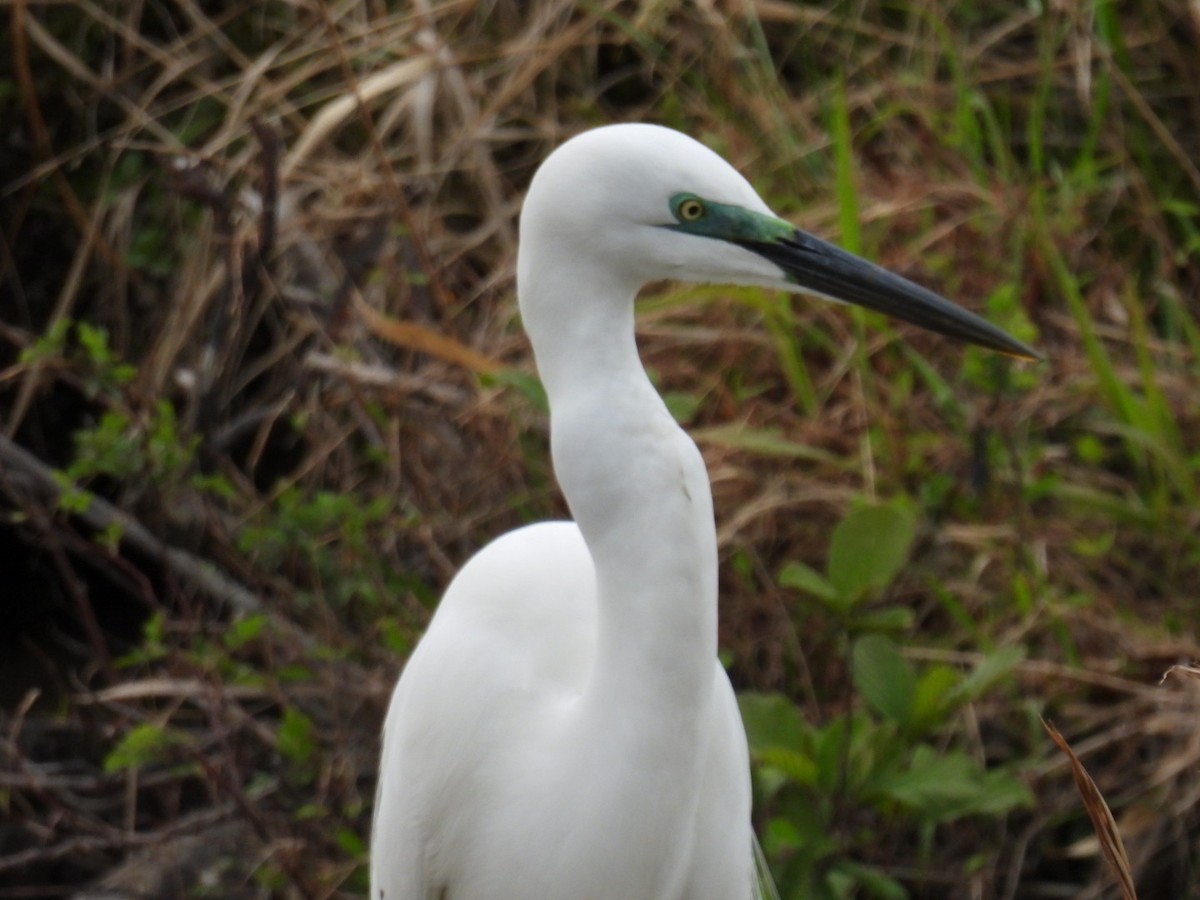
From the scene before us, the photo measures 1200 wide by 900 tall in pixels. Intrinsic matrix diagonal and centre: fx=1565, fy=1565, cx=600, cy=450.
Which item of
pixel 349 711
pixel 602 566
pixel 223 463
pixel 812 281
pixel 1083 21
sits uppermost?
pixel 812 281

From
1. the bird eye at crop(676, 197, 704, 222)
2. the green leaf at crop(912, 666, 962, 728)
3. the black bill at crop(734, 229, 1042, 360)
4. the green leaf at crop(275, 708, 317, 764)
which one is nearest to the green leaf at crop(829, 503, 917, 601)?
the green leaf at crop(912, 666, 962, 728)

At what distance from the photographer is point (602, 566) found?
4.56 feet

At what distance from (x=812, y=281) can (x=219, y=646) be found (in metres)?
1.40

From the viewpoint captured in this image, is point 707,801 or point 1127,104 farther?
point 1127,104

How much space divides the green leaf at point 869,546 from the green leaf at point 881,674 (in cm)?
7

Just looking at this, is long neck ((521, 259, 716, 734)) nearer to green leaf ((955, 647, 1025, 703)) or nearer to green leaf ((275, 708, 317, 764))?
green leaf ((955, 647, 1025, 703))

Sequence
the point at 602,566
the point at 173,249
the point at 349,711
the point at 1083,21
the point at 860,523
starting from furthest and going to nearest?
the point at 173,249
the point at 1083,21
the point at 349,711
the point at 860,523
the point at 602,566

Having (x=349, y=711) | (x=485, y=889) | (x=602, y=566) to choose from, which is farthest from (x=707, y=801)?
(x=349, y=711)

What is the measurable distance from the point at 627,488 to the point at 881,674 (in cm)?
76

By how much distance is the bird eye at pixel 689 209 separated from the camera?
136cm

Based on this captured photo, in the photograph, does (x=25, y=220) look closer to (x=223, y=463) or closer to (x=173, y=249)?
(x=173, y=249)

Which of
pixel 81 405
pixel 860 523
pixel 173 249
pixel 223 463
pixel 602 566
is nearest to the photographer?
pixel 602 566

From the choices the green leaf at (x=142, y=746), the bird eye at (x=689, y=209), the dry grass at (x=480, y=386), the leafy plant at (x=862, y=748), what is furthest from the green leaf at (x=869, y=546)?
the green leaf at (x=142, y=746)

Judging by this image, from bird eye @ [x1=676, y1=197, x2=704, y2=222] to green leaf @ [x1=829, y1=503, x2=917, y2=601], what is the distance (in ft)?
2.29
